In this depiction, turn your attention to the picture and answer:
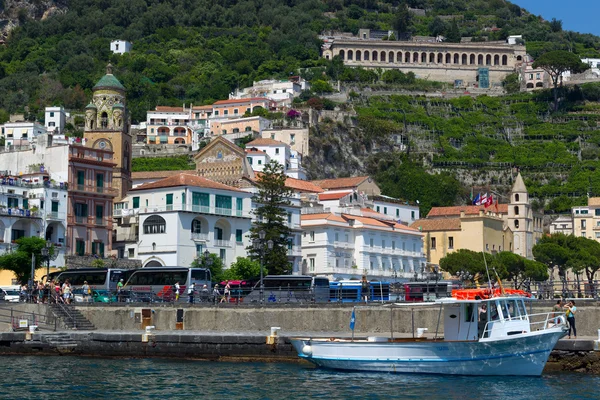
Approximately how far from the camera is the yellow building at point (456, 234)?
11525 cm

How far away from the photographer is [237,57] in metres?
197

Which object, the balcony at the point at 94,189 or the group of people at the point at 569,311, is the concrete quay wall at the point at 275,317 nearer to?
the group of people at the point at 569,311

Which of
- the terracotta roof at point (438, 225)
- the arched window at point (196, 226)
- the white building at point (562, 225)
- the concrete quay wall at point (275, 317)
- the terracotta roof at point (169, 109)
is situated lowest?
the concrete quay wall at point (275, 317)

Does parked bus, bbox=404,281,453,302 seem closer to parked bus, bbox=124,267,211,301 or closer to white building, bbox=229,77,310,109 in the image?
parked bus, bbox=124,267,211,301

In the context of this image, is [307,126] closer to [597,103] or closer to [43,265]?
[597,103]

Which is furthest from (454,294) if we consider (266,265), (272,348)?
(266,265)

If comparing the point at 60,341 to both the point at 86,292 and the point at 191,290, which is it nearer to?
the point at 86,292

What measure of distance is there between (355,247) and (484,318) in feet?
178

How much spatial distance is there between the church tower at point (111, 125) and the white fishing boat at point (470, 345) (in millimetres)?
64990

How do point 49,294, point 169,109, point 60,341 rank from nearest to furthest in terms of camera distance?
1. point 60,341
2. point 49,294
3. point 169,109

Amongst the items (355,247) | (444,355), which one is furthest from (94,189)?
(444,355)

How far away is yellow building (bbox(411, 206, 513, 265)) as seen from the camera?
115 metres

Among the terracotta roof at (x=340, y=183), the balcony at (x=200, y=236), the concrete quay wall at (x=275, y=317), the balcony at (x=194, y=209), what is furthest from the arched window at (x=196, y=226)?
the terracotta roof at (x=340, y=183)

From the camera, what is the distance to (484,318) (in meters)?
43.1
